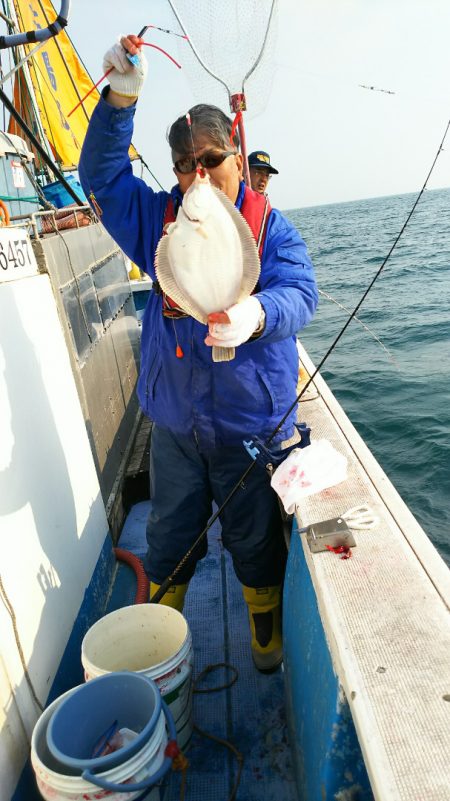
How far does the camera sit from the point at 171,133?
2.02 meters

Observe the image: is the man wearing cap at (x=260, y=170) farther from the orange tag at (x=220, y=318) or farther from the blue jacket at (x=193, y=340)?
the orange tag at (x=220, y=318)

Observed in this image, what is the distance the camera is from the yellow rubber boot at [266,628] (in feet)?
8.57

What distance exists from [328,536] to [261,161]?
4711 millimetres

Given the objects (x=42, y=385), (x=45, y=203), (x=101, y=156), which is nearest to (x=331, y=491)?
(x=42, y=385)

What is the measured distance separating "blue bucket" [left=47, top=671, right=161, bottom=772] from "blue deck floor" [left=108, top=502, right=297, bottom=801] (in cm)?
54

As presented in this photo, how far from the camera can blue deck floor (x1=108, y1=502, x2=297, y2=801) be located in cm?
216

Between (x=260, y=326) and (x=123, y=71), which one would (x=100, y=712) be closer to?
(x=260, y=326)

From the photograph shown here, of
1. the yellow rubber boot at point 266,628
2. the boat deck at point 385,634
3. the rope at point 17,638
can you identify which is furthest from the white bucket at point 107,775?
the yellow rubber boot at point 266,628

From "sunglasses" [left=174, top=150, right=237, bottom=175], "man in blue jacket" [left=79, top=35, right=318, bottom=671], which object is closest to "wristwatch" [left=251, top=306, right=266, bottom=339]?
"man in blue jacket" [left=79, top=35, right=318, bottom=671]

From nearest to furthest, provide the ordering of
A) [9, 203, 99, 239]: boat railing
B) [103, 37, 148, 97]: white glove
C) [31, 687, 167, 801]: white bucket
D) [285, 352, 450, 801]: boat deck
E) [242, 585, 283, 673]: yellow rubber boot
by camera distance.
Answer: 1. [285, 352, 450, 801]: boat deck
2. [31, 687, 167, 801]: white bucket
3. [103, 37, 148, 97]: white glove
4. [242, 585, 283, 673]: yellow rubber boot
5. [9, 203, 99, 239]: boat railing

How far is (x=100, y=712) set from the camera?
6.15 feet

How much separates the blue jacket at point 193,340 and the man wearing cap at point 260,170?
11.6 feet

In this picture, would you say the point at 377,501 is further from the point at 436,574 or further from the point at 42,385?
the point at 42,385

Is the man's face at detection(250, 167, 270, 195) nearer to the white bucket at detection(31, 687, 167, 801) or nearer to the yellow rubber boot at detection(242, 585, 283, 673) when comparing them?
the yellow rubber boot at detection(242, 585, 283, 673)
